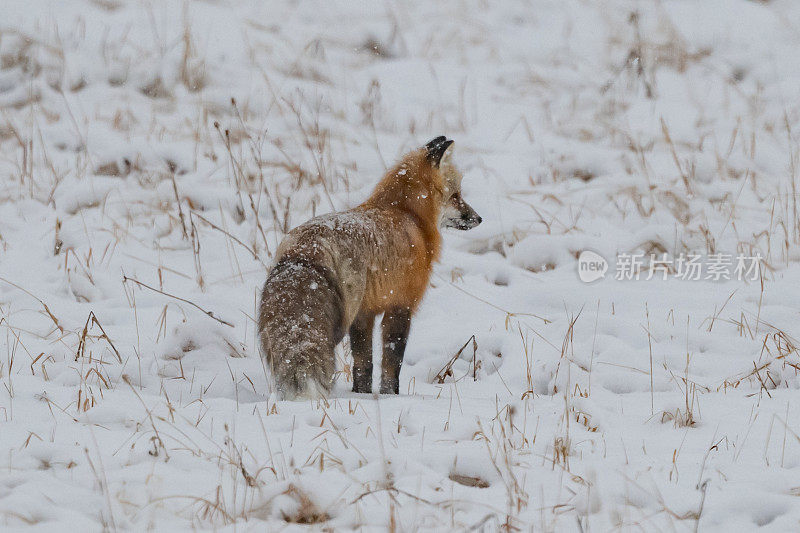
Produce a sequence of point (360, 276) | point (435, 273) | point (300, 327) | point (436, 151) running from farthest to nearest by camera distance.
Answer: point (435, 273), point (436, 151), point (360, 276), point (300, 327)

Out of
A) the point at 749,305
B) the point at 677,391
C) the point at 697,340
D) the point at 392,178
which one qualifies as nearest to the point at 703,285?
the point at 749,305

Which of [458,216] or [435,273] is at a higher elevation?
[458,216]

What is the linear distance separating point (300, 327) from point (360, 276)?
75cm

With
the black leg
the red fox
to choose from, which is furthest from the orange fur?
the black leg

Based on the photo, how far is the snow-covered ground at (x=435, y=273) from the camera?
3.26m

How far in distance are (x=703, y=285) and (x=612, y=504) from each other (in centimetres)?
426

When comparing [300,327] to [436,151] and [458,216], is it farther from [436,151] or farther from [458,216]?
[458,216]

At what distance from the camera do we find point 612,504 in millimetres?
3197

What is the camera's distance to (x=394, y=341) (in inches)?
221

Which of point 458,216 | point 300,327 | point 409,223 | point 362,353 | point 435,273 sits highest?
point 458,216

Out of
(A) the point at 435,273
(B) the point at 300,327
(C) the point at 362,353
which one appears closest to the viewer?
(B) the point at 300,327

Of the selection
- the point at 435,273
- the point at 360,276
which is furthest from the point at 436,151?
the point at 435,273

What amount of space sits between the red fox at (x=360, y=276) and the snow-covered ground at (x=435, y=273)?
276 millimetres

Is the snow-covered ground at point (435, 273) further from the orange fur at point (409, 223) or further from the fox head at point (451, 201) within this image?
the fox head at point (451, 201)
